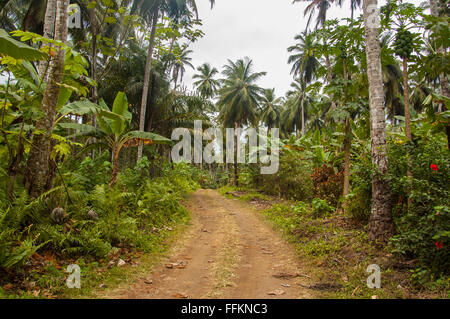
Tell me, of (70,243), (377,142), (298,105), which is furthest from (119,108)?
(298,105)

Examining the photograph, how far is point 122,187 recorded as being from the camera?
9.81 m

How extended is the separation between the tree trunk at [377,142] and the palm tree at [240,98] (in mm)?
16969

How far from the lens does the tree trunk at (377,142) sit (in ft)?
18.5

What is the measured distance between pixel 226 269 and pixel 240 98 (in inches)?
759

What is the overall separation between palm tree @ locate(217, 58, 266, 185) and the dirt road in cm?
1437

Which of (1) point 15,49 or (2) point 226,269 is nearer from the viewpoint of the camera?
(1) point 15,49

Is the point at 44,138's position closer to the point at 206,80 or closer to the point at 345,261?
the point at 345,261

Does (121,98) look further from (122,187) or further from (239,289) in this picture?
(239,289)

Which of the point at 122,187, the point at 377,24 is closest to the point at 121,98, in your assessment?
the point at 122,187

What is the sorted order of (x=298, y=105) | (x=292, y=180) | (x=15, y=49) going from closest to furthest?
(x=15, y=49), (x=292, y=180), (x=298, y=105)

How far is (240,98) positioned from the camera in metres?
23.2

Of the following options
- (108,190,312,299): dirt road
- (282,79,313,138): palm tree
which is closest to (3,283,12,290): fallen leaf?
(108,190,312,299): dirt road

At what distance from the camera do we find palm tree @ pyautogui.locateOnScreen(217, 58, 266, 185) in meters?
23.1
